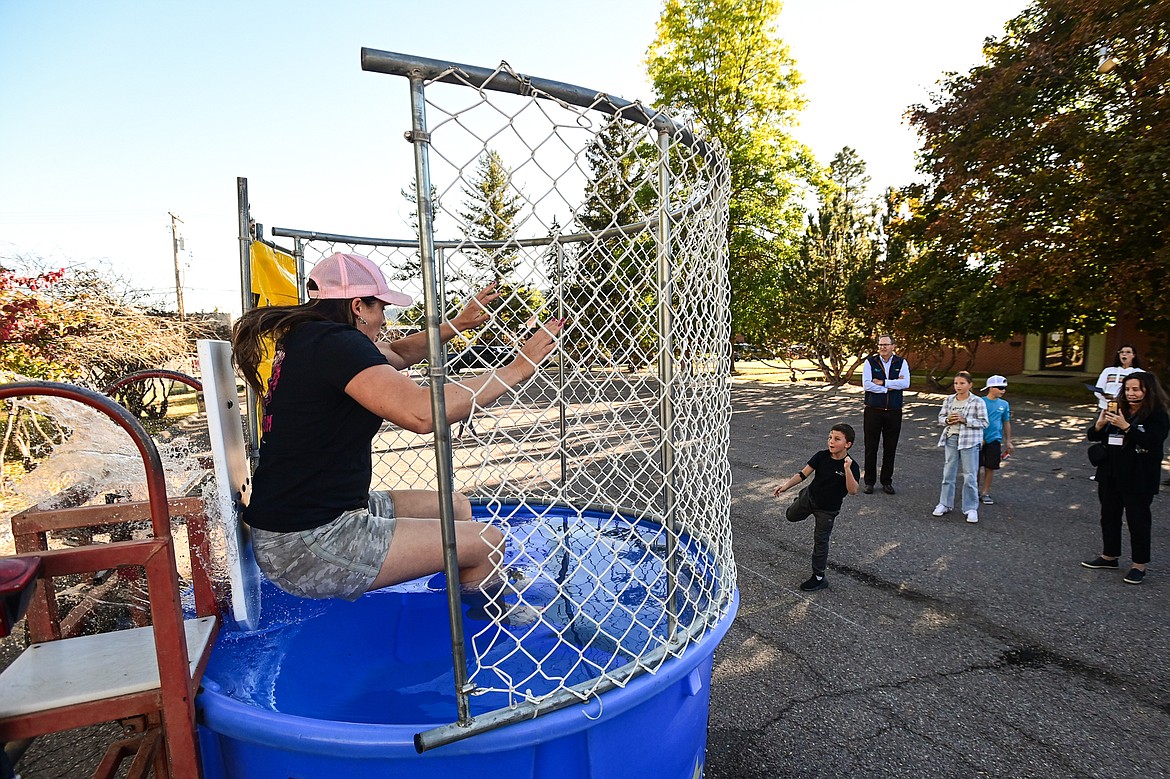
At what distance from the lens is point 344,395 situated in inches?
72.0

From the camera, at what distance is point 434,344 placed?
137 centimetres

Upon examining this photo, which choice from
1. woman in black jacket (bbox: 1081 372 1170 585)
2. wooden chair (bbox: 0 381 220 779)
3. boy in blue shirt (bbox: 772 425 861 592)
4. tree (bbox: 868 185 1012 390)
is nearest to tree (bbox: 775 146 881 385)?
tree (bbox: 868 185 1012 390)

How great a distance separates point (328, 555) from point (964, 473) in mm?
5514

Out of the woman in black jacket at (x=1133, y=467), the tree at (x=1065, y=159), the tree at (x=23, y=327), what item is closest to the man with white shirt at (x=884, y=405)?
the woman in black jacket at (x=1133, y=467)

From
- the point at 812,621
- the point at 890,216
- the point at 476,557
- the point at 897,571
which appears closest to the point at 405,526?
the point at 476,557

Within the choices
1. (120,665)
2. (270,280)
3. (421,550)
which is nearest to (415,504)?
(421,550)

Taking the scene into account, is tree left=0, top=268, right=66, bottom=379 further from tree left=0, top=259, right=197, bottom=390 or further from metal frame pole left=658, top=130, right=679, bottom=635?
metal frame pole left=658, top=130, right=679, bottom=635

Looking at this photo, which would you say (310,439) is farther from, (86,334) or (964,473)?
(86,334)

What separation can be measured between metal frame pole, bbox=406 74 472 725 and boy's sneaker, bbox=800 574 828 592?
3069 mm

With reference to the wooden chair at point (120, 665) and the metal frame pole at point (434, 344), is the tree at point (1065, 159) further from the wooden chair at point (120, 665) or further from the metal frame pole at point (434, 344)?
the wooden chair at point (120, 665)

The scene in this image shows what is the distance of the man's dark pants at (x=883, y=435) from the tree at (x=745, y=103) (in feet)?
41.5

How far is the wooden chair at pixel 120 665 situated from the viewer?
1.40 m

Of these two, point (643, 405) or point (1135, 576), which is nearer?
point (643, 405)

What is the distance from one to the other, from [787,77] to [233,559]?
68.7 feet
